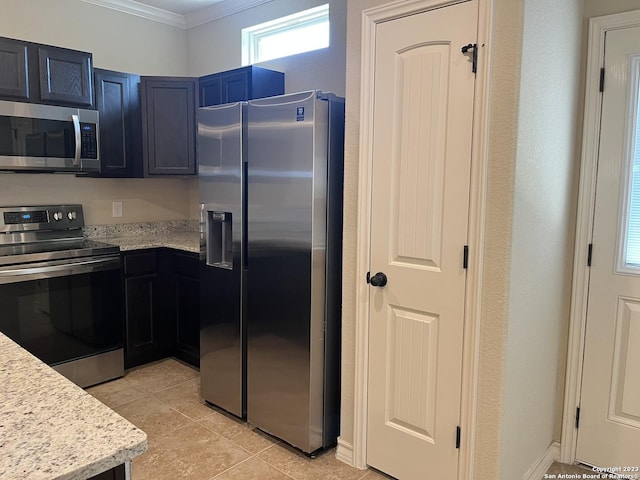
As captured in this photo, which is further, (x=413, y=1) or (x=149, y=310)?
(x=149, y=310)

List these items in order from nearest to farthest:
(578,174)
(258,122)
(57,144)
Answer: (578,174)
(258,122)
(57,144)

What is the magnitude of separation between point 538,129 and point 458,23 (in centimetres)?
53

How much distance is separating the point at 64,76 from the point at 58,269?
1256 millimetres

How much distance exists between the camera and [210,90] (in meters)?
3.63

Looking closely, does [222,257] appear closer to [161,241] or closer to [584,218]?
[161,241]

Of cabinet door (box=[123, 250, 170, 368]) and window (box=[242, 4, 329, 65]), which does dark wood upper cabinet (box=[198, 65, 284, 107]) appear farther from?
cabinet door (box=[123, 250, 170, 368])

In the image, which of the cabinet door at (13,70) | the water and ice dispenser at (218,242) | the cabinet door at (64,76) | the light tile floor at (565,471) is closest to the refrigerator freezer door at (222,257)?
the water and ice dispenser at (218,242)

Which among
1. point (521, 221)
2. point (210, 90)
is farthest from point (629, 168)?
point (210, 90)

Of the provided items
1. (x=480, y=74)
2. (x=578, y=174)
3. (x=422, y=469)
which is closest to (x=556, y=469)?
(x=422, y=469)

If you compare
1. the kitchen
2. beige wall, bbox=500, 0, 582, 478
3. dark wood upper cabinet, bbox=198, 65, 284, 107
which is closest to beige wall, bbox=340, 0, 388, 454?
the kitchen

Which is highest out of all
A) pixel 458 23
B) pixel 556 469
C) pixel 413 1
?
pixel 413 1

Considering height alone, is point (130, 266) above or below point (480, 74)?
below

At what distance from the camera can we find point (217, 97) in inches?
141

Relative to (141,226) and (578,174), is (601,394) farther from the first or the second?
(141,226)
